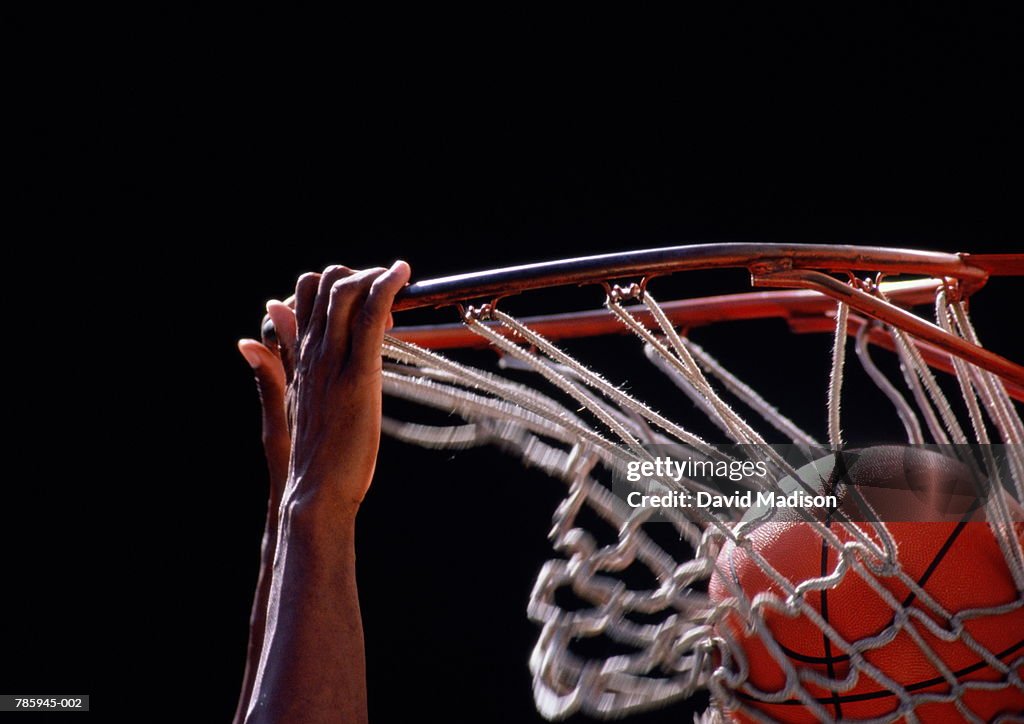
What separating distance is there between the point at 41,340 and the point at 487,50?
4.01ft

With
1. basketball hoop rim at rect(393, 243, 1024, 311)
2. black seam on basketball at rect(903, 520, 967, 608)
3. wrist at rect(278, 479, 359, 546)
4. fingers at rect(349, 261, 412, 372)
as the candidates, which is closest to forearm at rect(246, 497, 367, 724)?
wrist at rect(278, 479, 359, 546)

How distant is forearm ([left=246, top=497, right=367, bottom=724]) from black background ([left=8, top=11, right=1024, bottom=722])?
1158mm

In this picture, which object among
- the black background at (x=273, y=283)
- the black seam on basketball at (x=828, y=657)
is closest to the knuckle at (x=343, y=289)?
the black seam on basketball at (x=828, y=657)

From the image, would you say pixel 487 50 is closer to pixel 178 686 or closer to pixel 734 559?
pixel 734 559

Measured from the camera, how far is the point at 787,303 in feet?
5.24

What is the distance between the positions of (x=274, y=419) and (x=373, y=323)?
468 mm

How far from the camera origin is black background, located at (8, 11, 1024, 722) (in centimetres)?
207

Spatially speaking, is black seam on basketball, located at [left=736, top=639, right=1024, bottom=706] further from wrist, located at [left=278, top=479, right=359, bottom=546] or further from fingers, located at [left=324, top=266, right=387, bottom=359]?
fingers, located at [left=324, top=266, right=387, bottom=359]

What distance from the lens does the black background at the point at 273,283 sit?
81.5 inches

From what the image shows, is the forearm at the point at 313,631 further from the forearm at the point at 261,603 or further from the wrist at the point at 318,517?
the forearm at the point at 261,603

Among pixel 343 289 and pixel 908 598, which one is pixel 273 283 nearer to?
pixel 343 289

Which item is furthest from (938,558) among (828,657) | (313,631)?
(313,631)

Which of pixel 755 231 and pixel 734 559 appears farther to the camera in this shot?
pixel 755 231

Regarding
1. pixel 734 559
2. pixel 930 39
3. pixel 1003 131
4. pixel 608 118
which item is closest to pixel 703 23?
pixel 608 118
